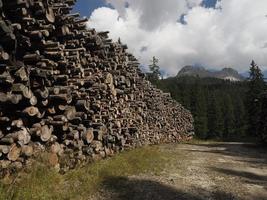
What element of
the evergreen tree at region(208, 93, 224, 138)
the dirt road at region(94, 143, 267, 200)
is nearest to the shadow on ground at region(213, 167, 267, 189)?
the dirt road at region(94, 143, 267, 200)

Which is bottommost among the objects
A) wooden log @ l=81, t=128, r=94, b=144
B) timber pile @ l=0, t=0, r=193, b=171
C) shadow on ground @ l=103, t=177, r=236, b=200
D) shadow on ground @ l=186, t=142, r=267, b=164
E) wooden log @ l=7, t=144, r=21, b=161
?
shadow on ground @ l=103, t=177, r=236, b=200

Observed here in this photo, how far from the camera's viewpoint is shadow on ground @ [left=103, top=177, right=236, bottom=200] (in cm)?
944

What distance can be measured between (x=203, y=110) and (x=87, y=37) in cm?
6518

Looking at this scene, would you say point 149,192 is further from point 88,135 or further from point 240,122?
point 240,122

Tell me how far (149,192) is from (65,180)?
213 centimetres

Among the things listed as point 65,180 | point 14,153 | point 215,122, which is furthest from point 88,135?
point 215,122

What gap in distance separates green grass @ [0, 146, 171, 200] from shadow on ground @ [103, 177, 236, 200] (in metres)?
0.40

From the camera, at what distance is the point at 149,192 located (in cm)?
978

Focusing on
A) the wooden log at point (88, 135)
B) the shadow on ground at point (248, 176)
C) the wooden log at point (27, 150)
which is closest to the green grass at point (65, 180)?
the wooden log at point (27, 150)

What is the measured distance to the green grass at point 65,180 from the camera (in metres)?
8.13

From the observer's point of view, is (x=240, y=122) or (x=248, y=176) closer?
(x=248, y=176)

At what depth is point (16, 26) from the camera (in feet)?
31.3

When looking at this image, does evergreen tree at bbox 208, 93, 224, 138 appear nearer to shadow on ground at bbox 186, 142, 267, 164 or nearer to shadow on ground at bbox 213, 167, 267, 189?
shadow on ground at bbox 186, 142, 267, 164

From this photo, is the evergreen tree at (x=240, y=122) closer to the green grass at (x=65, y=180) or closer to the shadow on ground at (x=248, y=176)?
the shadow on ground at (x=248, y=176)
